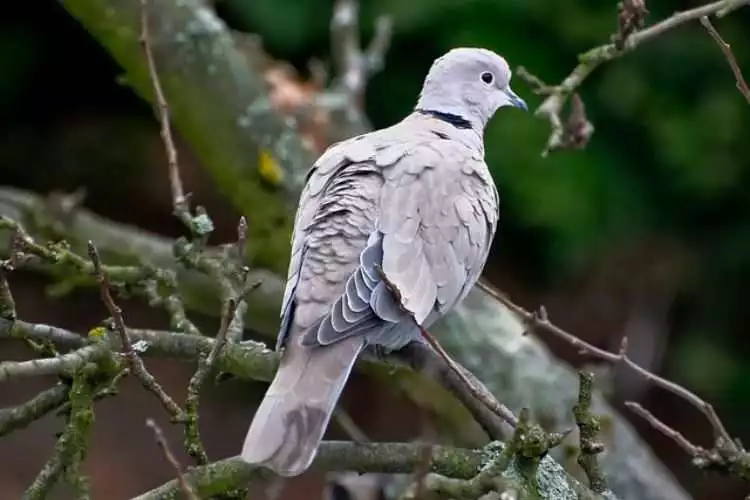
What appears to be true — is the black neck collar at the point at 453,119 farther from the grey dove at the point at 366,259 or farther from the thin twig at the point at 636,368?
the thin twig at the point at 636,368

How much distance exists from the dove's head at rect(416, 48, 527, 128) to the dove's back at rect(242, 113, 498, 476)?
19 centimetres

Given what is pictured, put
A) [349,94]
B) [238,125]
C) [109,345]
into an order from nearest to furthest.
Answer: [109,345], [238,125], [349,94]

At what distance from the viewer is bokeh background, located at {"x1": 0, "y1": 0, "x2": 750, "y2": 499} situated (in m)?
3.76

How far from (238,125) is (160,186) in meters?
2.46

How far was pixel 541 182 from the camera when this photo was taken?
3721 millimetres

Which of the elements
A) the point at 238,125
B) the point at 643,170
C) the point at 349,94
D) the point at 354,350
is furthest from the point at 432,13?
the point at 354,350

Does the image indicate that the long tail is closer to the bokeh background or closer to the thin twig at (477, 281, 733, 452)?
the thin twig at (477, 281, 733, 452)

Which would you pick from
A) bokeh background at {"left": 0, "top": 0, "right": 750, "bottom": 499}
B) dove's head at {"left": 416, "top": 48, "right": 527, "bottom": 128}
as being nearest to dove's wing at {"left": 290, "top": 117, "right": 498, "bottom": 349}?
dove's head at {"left": 416, "top": 48, "right": 527, "bottom": 128}

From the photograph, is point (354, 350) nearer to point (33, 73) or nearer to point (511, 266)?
point (511, 266)

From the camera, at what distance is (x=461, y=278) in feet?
6.44

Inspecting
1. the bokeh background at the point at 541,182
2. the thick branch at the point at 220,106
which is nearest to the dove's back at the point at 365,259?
the thick branch at the point at 220,106

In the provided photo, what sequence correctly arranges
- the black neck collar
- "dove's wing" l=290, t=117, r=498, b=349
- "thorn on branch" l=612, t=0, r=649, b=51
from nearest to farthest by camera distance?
1. "dove's wing" l=290, t=117, r=498, b=349
2. "thorn on branch" l=612, t=0, r=649, b=51
3. the black neck collar

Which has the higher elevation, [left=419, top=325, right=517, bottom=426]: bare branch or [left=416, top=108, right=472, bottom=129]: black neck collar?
[left=416, top=108, right=472, bottom=129]: black neck collar

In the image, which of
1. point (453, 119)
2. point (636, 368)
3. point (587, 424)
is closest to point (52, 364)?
point (587, 424)
